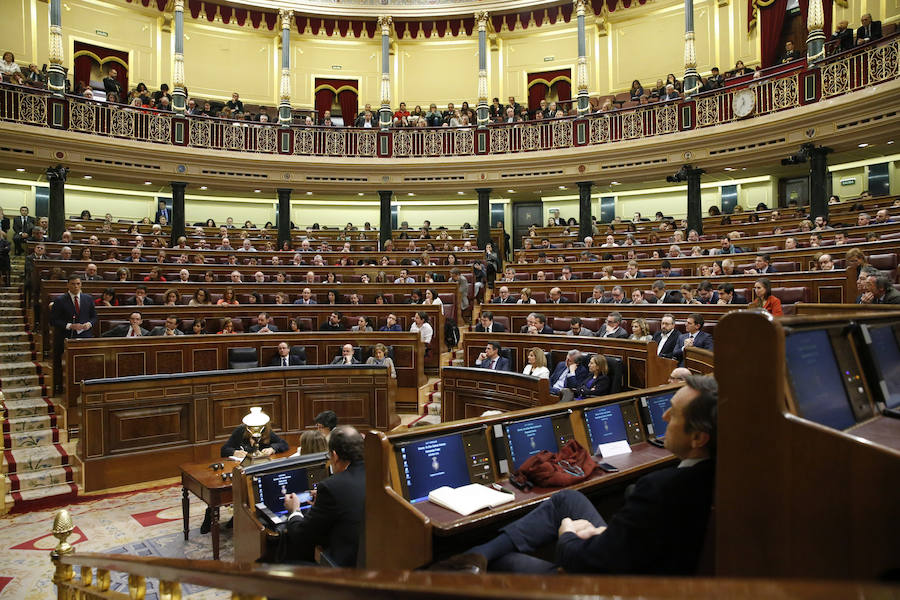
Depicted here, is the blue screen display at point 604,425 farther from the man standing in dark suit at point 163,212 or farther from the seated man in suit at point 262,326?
the man standing in dark suit at point 163,212

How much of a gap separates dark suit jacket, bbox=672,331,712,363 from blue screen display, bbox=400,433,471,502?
3.42m

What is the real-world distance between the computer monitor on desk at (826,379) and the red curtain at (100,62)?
56.0 ft

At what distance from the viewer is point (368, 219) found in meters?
17.9

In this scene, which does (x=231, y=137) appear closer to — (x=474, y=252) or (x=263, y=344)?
(x=474, y=252)

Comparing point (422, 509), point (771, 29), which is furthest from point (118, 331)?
point (771, 29)

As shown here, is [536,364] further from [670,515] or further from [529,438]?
[670,515]

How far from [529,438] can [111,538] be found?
11.4ft

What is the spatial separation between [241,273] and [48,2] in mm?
9944

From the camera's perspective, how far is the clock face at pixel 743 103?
1102 centimetres

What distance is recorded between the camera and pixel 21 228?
517 inches

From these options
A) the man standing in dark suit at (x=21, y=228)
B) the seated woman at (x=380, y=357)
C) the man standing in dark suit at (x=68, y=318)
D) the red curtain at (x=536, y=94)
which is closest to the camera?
the man standing in dark suit at (x=68, y=318)

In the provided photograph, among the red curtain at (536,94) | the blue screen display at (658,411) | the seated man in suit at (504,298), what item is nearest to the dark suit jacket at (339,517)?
the blue screen display at (658,411)

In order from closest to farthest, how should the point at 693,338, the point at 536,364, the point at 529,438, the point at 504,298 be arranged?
the point at 529,438
the point at 693,338
the point at 536,364
the point at 504,298

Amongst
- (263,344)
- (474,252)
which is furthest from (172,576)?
(474,252)
